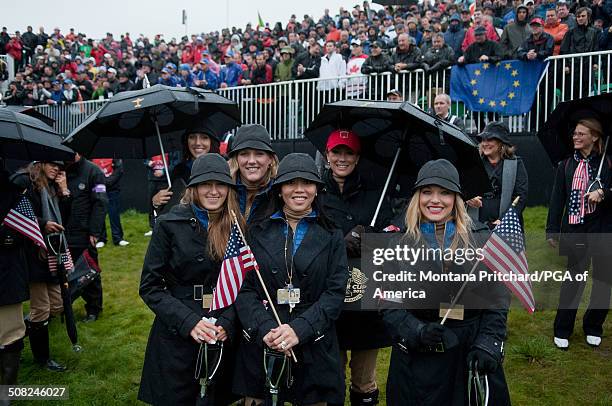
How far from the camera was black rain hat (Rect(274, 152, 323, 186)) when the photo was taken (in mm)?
3670

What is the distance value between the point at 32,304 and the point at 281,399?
10.9 ft

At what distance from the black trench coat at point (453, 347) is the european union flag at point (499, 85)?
294 inches

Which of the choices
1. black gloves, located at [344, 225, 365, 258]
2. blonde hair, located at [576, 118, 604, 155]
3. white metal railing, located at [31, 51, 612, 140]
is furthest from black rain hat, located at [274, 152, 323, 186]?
white metal railing, located at [31, 51, 612, 140]

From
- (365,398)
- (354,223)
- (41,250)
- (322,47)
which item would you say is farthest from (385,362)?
(322,47)

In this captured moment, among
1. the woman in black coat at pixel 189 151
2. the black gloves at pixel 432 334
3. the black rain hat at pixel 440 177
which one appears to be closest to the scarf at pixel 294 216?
the black rain hat at pixel 440 177

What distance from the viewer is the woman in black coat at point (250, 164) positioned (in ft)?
13.7

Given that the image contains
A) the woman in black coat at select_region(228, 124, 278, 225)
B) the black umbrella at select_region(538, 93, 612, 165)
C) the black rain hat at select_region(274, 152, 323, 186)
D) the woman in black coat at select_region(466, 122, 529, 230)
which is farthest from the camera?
the woman in black coat at select_region(466, 122, 529, 230)

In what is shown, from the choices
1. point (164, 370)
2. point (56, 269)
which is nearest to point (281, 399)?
point (164, 370)

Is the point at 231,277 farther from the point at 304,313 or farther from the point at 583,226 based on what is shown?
the point at 583,226

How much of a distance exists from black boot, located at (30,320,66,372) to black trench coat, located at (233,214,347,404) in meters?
3.05

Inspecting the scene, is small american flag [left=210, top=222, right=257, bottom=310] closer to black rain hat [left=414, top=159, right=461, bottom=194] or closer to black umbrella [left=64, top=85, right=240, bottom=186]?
black rain hat [left=414, top=159, right=461, bottom=194]

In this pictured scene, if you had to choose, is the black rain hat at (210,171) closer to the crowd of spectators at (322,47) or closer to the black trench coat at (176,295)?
the black trench coat at (176,295)

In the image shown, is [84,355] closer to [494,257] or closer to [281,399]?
[281,399]

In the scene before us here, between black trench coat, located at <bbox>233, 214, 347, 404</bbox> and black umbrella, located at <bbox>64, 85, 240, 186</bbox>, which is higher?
black umbrella, located at <bbox>64, 85, 240, 186</bbox>
